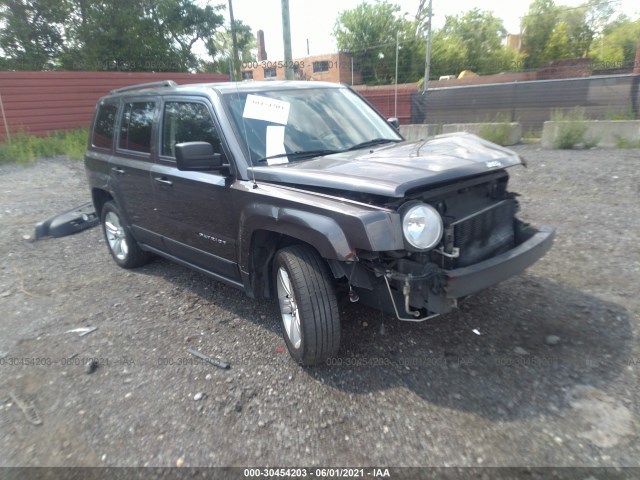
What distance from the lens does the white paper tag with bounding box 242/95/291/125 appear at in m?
3.68

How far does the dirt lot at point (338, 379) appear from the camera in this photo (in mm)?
2506

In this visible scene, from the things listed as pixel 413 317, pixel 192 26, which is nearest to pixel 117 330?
pixel 413 317

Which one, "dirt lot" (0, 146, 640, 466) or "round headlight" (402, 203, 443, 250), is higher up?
"round headlight" (402, 203, 443, 250)

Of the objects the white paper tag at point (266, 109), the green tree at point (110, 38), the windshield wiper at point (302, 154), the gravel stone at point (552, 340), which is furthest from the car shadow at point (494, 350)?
the green tree at point (110, 38)

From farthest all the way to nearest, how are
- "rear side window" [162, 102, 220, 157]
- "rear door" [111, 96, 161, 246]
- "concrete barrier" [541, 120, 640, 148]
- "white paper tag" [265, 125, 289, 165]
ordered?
1. "concrete barrier" [541, 120, 640, 148]
2. "rear door" [111, 96, 161, 246]
3. "rear side window" [162, 102, 220, 157]
4. "white paper tag" [265, 125, 289, 165]

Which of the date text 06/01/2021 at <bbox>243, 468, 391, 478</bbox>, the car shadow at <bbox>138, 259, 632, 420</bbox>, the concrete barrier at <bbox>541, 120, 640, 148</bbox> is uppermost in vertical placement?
the concrete barrier at <bbox>541, 120, 640, 148</bbox>

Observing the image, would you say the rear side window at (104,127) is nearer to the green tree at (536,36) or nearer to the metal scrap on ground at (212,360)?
the metal scrap on ground at (212,360)

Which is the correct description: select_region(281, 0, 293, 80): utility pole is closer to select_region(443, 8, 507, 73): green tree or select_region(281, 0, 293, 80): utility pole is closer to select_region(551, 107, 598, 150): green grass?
select_region(551, 107, 598, 150): green grass

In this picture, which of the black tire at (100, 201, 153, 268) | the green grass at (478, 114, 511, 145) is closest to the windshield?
the black tire at (100, 201, 153, 268)

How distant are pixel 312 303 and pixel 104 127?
3714mm

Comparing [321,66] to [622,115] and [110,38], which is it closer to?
[110,38]

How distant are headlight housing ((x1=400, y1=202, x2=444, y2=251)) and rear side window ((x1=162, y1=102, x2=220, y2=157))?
1.72m

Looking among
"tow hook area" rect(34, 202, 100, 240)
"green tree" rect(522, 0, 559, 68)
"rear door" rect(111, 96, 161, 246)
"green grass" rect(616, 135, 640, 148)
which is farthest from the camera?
"green tree" rect(522, 0, 559, 68)

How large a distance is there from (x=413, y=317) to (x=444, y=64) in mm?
45654
